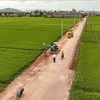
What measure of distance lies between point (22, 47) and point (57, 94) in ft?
47.2

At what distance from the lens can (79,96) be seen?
11930 mm

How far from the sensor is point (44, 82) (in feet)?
46.0

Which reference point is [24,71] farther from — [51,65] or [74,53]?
[74,53]

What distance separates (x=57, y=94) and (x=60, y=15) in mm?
115723

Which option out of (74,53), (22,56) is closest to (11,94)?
(22,56)

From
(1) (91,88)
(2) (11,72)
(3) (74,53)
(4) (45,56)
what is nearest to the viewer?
(1) (91,88)

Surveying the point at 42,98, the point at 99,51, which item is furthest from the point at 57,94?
the point at 99,51

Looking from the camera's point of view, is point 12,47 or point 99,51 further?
point 12,47

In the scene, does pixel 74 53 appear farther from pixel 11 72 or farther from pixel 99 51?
pixel 11 72

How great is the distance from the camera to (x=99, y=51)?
23.8 meters

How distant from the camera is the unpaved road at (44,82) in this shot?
1209cm

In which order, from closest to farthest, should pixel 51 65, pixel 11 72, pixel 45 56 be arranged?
pixel 11 72, pixel 51 65, pixel 45 56

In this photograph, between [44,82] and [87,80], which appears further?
[87,80]

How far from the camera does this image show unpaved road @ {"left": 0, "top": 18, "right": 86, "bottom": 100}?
1209 cm
